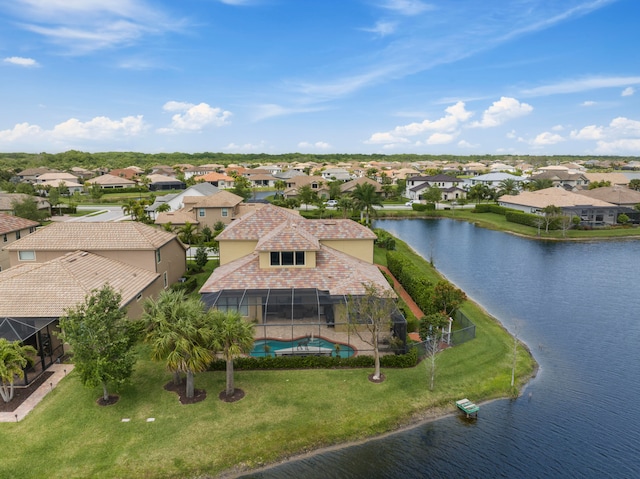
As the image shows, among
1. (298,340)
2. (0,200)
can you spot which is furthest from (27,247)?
(0,200)

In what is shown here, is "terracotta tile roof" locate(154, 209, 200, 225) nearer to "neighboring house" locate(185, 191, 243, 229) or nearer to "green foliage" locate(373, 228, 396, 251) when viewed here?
"neighboring house" locate(185, 191, 243, 229)

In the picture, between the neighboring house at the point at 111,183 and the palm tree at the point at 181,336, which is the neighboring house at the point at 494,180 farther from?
the palm tree at the point at 181,336

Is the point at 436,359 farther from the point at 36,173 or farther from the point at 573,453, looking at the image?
the point at 36,173

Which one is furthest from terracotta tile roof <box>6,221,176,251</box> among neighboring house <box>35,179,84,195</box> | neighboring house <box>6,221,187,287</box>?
neighboring house <box>35,179,84,195</box>

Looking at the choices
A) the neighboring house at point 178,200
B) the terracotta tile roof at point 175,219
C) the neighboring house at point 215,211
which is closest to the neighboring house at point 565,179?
the neighboring house at point 178,200

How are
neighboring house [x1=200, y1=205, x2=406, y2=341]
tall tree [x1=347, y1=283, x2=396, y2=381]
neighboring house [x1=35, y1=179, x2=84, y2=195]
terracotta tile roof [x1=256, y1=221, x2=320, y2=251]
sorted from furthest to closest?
neighboring house [x1=35, y1=179, x2=84, y2=195] < terracotta tile roof [x1=256, y1=221, x2=320, y2=251] < neighboring house [x1=200, y1=205, x2=406, y2=341] < tall tree [x1=347, y1=283, x2=396, y2=381]

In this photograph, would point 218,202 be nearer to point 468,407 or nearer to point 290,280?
point 290,280
